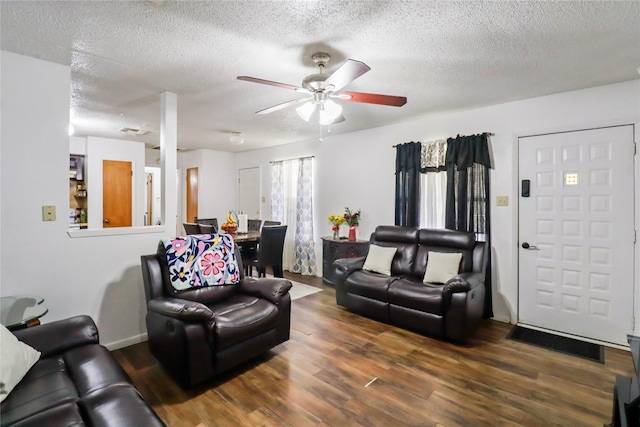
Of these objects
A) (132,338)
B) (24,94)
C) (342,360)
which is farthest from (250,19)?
(132,338)

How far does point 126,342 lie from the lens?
116 inches

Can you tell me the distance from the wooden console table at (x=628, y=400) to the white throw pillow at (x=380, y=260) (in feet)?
7.56

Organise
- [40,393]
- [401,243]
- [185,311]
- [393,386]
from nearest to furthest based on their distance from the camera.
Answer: [40,393], [185,311], [393,386], [401,243]

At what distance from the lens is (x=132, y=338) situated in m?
3.00

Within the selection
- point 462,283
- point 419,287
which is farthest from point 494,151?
point 419,287

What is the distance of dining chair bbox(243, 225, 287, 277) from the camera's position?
4600mm

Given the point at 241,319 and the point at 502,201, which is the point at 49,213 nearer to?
the point at 241,319

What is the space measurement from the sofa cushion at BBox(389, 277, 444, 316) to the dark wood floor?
327 millimetres

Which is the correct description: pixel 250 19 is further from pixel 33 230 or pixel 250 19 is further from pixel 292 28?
pixel 33 230

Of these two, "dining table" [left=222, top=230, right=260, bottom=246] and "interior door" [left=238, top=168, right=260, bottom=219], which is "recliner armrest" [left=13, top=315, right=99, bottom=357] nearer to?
"dining table" [left=222, top=230, right=260, bottom=246]

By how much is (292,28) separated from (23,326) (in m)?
2.62

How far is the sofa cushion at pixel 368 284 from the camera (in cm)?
348

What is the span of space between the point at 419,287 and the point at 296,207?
3173 millimetres

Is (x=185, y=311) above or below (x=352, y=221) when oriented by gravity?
below
